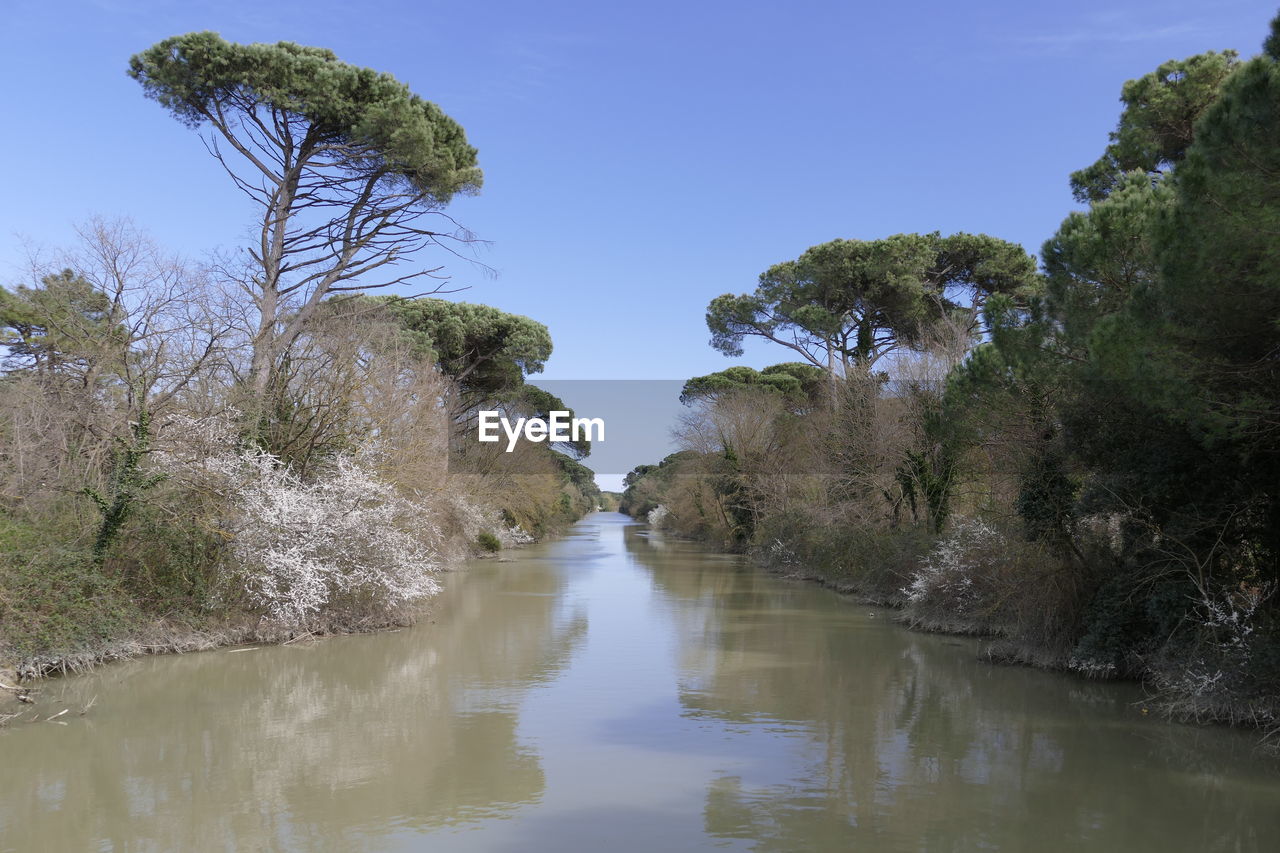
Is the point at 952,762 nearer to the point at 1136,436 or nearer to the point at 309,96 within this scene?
the point at 1136,436

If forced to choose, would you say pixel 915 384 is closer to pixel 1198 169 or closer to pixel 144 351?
pixel 1198 169

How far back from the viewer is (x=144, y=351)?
644 inches

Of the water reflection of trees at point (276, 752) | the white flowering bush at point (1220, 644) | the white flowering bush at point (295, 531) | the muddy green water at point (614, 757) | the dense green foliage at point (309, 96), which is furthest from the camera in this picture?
the dense green foliage at point (309, 96)

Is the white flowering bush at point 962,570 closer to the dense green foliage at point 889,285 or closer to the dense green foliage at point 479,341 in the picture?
the dense green foliage at point 889,285

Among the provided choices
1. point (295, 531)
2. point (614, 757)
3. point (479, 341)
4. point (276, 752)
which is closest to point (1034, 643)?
point (614, 757)

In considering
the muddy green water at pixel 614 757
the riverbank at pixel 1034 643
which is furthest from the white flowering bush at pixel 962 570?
the muddy green water at pixel 614 757

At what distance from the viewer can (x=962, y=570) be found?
17719mm

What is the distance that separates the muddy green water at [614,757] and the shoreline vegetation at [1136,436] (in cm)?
99

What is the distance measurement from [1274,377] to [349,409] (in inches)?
663

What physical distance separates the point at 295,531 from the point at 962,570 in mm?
11868

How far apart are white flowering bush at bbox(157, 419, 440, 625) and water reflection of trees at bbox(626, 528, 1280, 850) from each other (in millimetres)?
6048

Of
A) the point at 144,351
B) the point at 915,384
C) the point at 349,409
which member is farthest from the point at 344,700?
the point at 915,384

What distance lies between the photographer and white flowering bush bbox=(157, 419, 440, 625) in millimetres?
16266

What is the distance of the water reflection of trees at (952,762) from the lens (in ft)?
25.2
